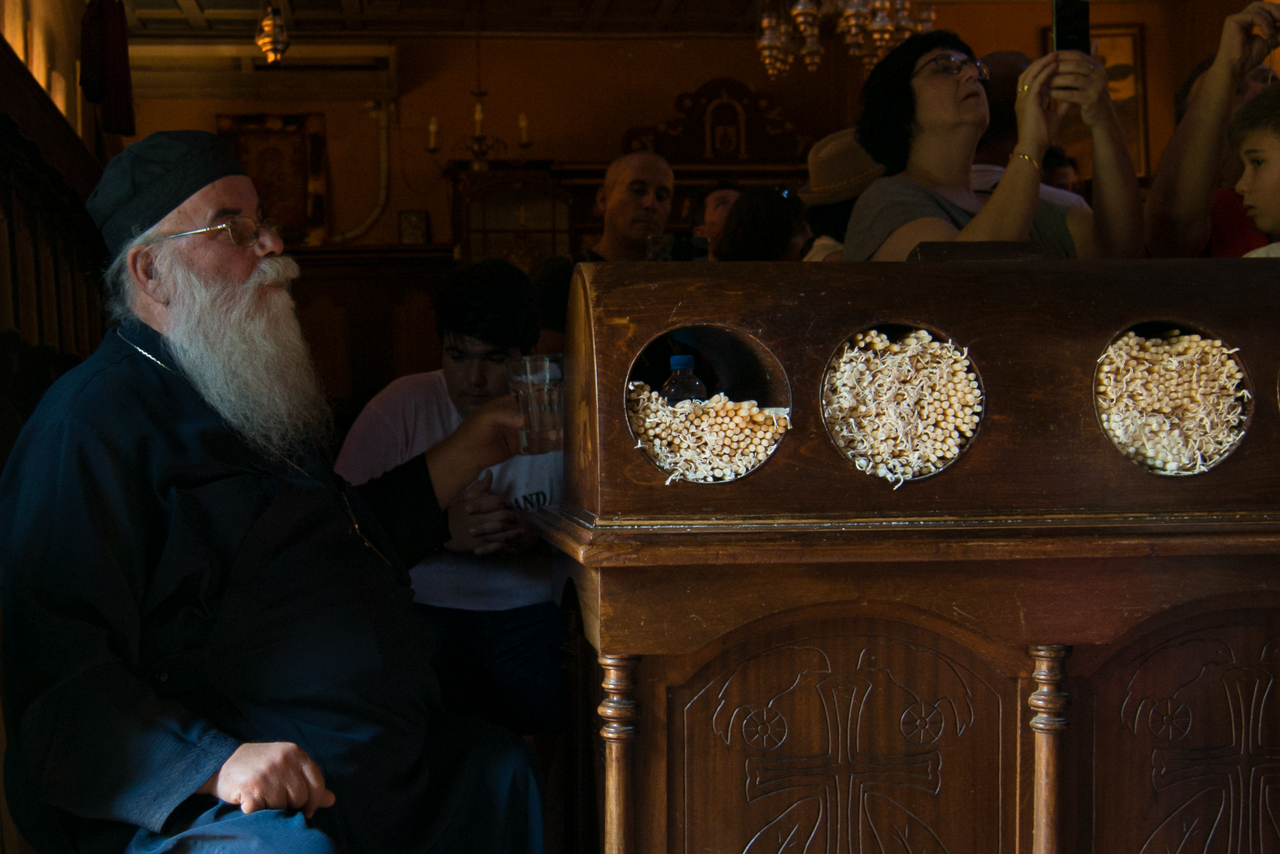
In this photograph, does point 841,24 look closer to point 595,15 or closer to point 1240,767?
point 595,15

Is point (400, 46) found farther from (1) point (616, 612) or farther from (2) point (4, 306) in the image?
(1) point (616, 612)

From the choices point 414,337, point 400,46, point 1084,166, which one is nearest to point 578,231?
point 414,337

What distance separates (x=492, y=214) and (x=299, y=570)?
749 cm

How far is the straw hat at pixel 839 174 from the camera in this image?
10.9 feet

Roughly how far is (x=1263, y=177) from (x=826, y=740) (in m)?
1.31

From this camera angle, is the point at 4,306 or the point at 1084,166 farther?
the point at 1084,166

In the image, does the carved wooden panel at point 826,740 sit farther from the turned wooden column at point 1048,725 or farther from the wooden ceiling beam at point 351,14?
the wooden ceiling beam at point 351,14

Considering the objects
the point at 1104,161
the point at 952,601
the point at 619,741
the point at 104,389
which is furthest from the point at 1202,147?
the point at 104,389

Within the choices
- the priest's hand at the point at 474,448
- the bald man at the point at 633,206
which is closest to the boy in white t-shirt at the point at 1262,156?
the priest's hand at the point at 474,448

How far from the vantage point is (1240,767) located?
1847 mm

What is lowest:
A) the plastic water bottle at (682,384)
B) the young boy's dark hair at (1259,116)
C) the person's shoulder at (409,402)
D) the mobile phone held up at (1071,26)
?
the person's shoulder at (409,402)

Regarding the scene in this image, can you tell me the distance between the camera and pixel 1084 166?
339 inches

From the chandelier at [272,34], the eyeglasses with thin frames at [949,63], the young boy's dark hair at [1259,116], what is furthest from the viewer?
the chandelier at [272,34]

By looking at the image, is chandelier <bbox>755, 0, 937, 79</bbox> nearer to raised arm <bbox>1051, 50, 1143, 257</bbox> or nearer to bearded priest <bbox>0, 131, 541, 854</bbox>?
raised arm <bbox>1051, 50, 1143, 257</bbox>
